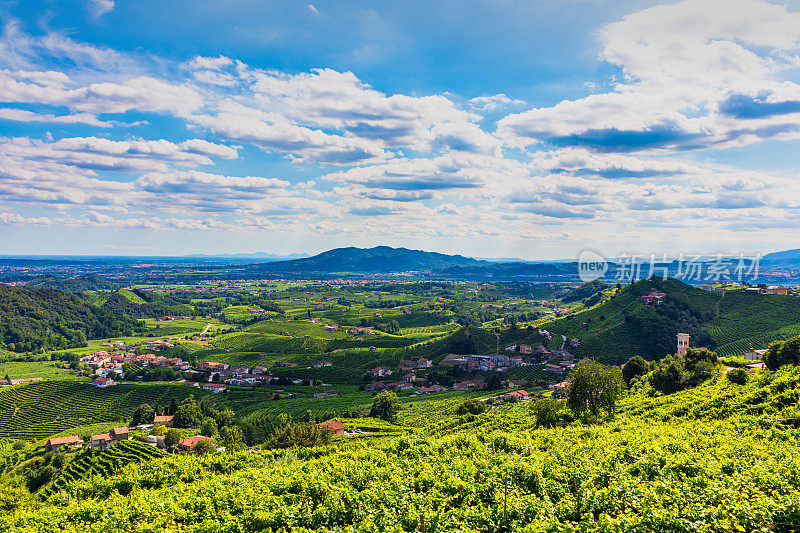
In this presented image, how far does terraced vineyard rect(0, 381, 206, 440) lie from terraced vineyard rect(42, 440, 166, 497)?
132 ft

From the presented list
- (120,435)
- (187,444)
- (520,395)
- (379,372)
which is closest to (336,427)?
(187,444)

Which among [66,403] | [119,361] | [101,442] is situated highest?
[101,442]

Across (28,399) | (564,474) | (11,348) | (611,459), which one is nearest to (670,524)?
(564,474)

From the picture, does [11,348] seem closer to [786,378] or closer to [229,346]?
[229,346]

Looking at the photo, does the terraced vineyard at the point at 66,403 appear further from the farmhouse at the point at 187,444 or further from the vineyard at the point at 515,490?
the vineyard at the point at 515,490

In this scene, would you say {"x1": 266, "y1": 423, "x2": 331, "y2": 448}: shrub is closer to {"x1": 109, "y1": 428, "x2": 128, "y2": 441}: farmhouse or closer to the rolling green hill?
{"x1": 109, "y1": 428, "x2": 128, "y2": 441}: farmhouse

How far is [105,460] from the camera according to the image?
2226 inches

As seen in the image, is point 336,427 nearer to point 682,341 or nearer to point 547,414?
point 547,414

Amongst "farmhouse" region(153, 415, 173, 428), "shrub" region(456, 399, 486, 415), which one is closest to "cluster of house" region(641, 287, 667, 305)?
"shrub" region(456, 399, 486, 415)

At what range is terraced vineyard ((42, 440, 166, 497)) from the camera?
5300cm

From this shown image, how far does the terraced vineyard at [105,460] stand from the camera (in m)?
53.0

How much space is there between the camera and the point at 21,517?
22.7m

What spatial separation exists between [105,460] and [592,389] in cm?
6545

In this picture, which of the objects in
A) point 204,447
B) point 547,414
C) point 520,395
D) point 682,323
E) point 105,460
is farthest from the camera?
point 682,323
